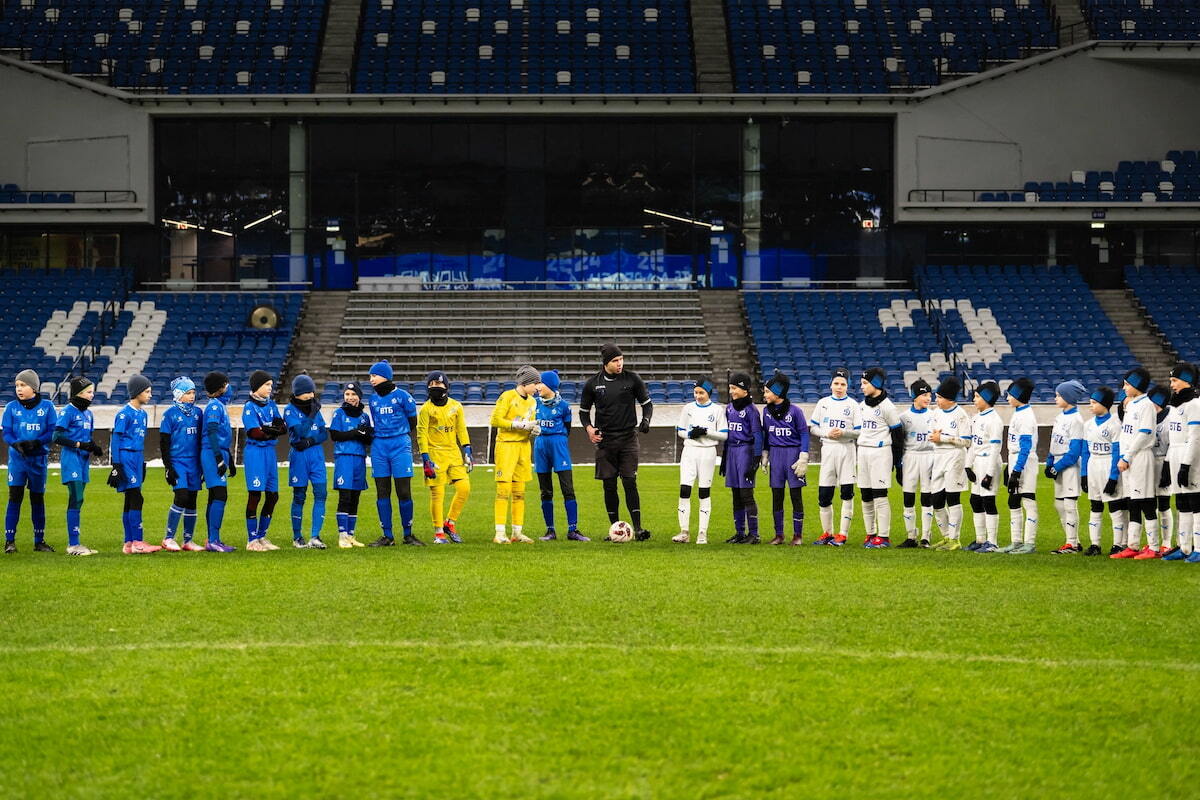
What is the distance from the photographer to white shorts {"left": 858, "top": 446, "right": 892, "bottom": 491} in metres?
15.2

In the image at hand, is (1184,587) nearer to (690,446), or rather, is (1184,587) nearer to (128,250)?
(690,446)

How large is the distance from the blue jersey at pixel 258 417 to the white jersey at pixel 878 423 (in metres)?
6.96

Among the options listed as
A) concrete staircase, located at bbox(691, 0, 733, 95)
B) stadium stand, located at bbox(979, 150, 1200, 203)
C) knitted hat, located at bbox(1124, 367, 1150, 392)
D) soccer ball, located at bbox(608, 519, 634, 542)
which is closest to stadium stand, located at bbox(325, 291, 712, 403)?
concrete staircase, located at bbox(691, 0, 733, 95)

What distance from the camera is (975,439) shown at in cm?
1516

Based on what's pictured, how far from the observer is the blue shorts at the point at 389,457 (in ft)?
49.3

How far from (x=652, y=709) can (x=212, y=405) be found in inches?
350

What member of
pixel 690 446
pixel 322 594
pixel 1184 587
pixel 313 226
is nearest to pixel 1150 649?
pixel 1184 587

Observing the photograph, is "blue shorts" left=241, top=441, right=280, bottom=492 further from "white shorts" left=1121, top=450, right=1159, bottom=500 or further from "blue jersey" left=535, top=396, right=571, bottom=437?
"white shorts" left=1121, top=450, right=1159, bottom=500

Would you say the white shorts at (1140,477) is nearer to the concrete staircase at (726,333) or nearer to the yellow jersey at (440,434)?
the yellow jersey at (440,434)

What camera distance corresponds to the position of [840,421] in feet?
50.1

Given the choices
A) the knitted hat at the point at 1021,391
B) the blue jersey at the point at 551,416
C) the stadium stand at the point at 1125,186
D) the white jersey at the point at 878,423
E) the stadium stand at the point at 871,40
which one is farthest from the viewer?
the stadium stand at the point at 871,40

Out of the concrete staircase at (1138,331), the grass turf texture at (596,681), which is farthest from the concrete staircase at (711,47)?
the grass turf texture at (596,681)

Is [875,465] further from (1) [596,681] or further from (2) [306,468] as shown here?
(1) [596,681]

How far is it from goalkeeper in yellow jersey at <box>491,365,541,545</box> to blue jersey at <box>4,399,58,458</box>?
16.7ft
